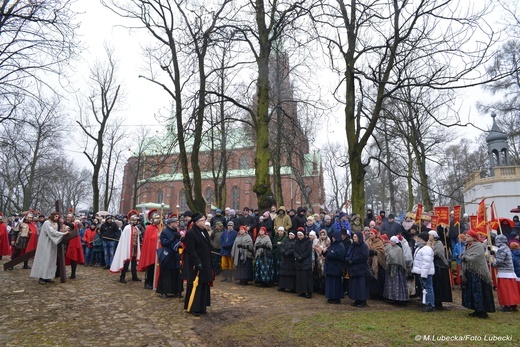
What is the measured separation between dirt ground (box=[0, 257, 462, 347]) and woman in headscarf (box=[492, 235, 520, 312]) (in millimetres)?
1097

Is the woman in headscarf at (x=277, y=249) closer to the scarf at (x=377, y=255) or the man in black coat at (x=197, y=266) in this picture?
the scarf at (x=377, y=255)

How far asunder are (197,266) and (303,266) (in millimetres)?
3757

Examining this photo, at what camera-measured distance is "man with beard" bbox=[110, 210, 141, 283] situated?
34.6 ft

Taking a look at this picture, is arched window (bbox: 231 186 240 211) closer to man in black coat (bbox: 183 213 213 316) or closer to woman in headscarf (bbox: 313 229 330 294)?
woman in headscarf (bbox: 313 229 330 294)

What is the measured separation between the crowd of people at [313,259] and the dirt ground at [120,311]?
1.38 feet

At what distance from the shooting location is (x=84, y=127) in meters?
24.1

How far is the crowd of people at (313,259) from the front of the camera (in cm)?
792

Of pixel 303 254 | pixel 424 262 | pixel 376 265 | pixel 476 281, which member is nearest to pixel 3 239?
pixel 303 254

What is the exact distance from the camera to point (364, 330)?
6336 mm

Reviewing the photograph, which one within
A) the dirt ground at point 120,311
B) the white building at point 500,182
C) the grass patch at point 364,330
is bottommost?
the grass patch at point 364,330

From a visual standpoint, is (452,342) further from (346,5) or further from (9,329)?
(346,5)

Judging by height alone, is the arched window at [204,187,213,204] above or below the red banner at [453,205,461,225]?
above

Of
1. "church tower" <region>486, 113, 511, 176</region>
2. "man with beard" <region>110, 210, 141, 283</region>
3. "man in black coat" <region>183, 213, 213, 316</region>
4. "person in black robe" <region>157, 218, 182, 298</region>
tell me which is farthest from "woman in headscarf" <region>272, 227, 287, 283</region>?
"church tower" <region>486, 113, 511, 176</region>

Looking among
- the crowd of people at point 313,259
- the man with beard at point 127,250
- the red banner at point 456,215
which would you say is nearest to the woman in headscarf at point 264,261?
the crowd of people at point 313,259
